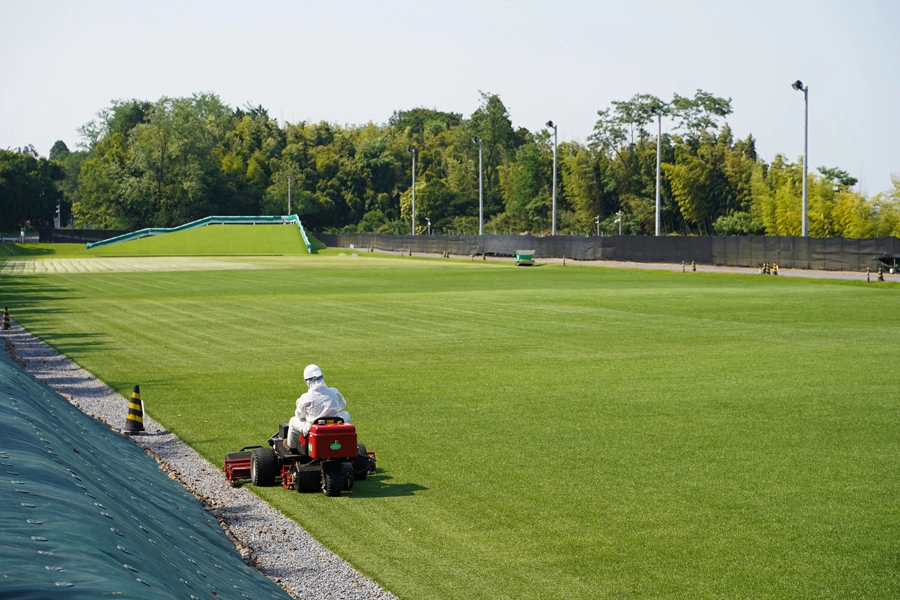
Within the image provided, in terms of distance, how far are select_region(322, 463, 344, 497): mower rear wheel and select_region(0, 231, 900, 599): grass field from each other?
0.10m

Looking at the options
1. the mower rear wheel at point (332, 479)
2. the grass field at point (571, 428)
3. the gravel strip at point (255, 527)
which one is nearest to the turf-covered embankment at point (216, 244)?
the grass field at point (571, 428)

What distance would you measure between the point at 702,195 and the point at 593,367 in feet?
336

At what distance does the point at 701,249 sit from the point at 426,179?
312ft

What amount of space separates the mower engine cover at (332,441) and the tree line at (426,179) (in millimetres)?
83056

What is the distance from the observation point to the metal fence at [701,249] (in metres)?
58.6

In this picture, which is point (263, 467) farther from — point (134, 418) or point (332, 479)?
point (134, 418)

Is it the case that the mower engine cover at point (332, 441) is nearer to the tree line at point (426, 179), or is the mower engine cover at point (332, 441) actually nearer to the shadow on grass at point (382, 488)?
the shadow on grass at point (382, 488)

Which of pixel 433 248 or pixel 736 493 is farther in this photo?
pixel 433 248

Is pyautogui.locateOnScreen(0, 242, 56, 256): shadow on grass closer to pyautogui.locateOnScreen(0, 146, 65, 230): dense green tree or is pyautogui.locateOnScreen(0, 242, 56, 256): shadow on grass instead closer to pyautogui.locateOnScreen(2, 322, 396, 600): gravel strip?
pyautogui.locateOnScreen(0, 146, 65, 230): dense green tree

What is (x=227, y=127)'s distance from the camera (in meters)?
190

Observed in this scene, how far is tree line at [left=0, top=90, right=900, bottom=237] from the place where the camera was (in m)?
119

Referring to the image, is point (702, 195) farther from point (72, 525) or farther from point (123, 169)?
point (72, 525)

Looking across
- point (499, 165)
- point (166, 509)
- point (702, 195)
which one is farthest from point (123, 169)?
point (166, 509)

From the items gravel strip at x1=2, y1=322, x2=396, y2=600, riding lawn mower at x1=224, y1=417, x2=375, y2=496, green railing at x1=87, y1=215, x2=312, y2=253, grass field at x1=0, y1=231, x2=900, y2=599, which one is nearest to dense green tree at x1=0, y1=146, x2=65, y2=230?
green railing at x1=87, y1=215, x2=312, y2=253
